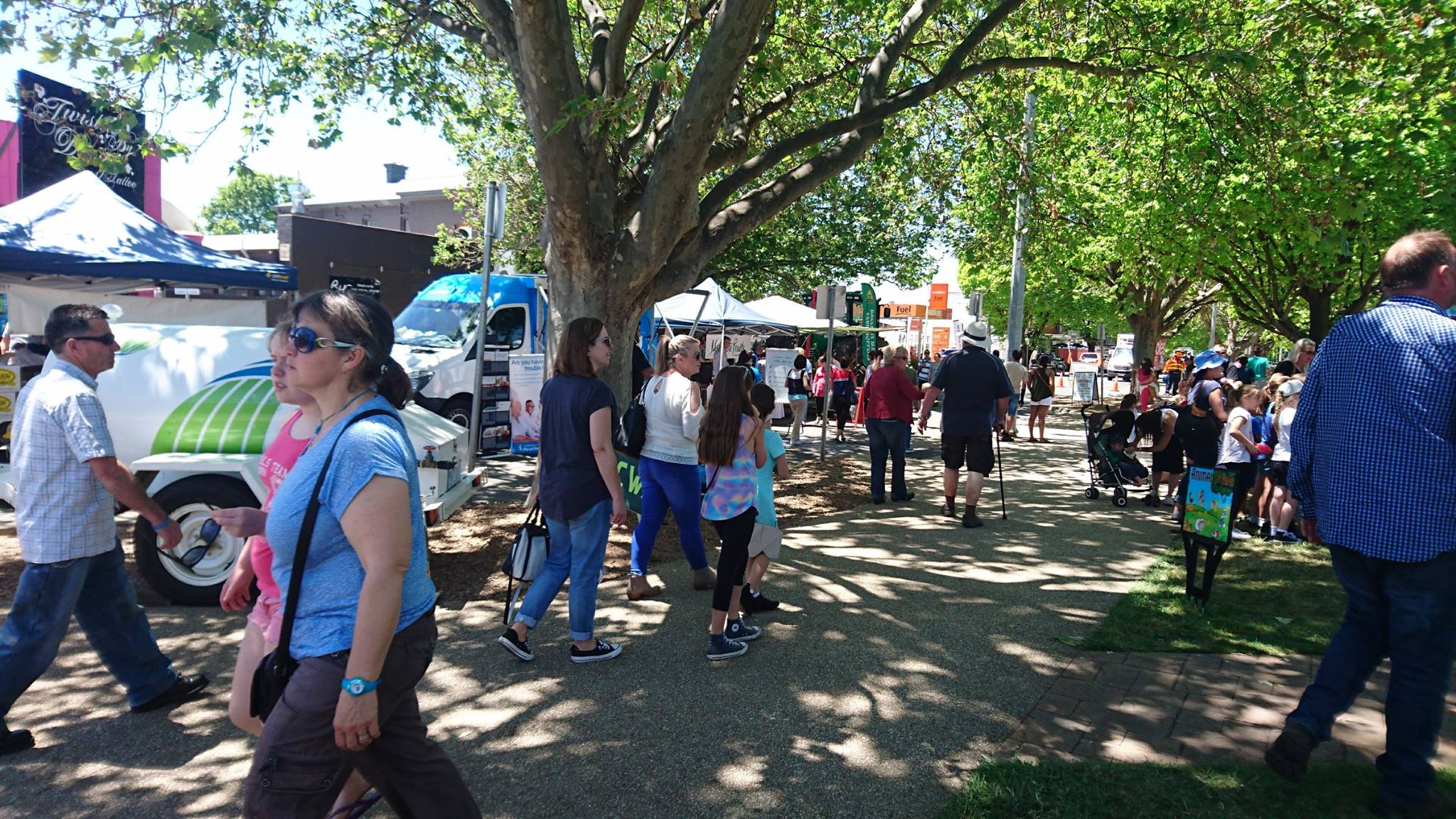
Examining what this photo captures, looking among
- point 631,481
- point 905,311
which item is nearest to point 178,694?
point 631,481

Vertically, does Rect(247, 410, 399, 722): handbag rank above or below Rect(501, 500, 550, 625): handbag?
above

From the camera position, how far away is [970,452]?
855 centimetres

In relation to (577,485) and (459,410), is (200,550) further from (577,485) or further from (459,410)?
(459,410)

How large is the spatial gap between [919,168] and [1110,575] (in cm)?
698

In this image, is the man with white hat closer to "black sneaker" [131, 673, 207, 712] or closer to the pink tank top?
"black sneaker" [131, 673, 207, 712]

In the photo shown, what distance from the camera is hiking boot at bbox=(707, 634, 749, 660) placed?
4840mm

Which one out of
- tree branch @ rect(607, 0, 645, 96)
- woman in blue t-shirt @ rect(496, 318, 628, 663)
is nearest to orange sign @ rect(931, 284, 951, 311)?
tree branch @ rect(607, 0, 645, 96)

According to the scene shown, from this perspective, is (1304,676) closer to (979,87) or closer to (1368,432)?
(1368,432)

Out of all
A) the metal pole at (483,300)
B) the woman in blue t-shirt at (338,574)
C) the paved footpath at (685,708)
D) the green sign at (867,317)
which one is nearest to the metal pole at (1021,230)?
the green sign at (867,317)

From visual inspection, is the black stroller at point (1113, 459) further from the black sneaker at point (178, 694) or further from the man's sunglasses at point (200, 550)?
the black sneaker at point (178, 694)

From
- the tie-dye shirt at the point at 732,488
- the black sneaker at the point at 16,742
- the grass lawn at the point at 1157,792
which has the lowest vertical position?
the black sneaker at the point at 16,742

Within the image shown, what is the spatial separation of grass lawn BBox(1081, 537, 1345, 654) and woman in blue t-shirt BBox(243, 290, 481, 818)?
4.23m

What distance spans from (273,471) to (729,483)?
2.47 meters

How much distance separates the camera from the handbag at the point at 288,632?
2107 mm
